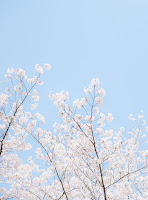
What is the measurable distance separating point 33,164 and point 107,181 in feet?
10.3

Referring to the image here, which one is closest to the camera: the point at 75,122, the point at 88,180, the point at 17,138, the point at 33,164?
the point at 88,180

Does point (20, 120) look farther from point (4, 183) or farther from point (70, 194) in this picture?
point (70, 194)

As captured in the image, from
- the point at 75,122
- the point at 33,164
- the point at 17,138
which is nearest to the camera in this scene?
the point at 75,122

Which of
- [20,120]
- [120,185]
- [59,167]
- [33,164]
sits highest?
[20,120]

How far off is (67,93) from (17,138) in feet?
7.96

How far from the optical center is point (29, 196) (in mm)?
6145

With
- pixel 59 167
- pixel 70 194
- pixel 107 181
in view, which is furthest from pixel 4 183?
pixel 107 181

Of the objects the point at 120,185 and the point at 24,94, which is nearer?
the point at 120,185

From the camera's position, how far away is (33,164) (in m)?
7.20

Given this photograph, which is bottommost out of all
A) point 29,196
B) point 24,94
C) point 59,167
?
point 29,196

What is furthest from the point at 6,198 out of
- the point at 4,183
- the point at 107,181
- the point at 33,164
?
the point at 107,181

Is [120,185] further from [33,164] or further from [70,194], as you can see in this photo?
[33,164]

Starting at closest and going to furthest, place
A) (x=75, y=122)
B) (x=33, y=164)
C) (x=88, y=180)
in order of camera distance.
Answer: (x=88, y=180)
(x=75, y=122)
(x=33, y=164)

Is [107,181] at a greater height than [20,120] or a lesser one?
lesser
